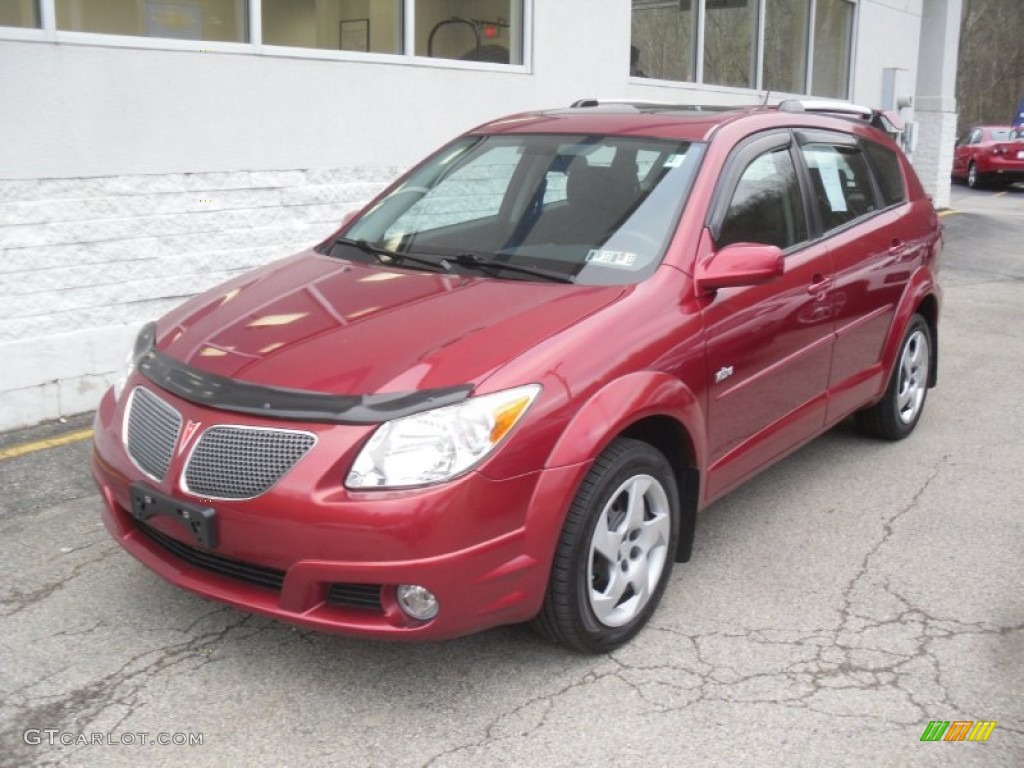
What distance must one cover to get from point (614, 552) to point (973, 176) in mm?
26134

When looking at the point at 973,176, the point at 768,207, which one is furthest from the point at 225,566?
the point at 973,176

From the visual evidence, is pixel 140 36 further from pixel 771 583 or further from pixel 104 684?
pixel 771 583

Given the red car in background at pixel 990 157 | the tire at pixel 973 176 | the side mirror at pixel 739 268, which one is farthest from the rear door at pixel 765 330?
the tire at pixel 973 176

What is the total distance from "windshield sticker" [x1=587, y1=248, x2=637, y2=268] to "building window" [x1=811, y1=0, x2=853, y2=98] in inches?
462

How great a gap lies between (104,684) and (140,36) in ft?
14.3

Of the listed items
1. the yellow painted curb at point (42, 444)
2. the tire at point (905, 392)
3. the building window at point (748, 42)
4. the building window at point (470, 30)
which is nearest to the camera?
the yellow painted curb at point (42, 444)

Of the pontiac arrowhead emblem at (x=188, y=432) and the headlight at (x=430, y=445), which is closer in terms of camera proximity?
the headlight at (x=430, y=445)

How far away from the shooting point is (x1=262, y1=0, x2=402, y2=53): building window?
7.05m

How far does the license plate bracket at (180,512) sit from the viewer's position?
304 centimetres

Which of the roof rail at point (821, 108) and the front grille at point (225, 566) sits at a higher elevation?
the roof rail at point (821, 108)

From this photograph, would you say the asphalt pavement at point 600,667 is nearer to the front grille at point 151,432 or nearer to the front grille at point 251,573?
the front grille at point 251,573

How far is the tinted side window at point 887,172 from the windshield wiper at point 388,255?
2.58m

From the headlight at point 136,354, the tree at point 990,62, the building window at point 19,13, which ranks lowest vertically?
the headlight at point 136,354

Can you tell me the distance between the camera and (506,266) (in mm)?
3867
